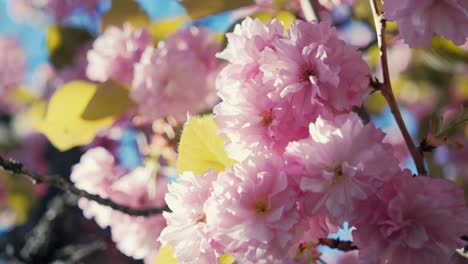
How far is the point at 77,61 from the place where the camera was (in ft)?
5.62

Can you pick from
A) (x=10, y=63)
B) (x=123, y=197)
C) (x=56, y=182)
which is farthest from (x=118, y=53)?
(x=10, y=63)

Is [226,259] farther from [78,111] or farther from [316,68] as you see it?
[78,111]

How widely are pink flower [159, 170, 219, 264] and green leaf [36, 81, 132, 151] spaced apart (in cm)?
58

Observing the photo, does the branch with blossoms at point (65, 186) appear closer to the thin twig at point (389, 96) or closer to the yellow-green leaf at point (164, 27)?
the thin twig at point (389, 96)

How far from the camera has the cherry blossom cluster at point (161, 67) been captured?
1.15m

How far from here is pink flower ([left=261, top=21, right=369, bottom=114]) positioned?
0.64 meters

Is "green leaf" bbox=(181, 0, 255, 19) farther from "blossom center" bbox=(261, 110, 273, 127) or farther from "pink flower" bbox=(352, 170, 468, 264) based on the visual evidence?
"pink flower" bbox=(352, 170, 468, 264)

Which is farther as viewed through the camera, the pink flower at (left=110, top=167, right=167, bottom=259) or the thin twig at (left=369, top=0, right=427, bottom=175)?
the pink flower at (left=110, top=167, right=167, bottom=259)

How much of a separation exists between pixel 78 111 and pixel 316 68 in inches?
28.1

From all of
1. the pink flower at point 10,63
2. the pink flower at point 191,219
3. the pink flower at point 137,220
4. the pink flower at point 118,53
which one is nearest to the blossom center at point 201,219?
the pink flower at point 191,219

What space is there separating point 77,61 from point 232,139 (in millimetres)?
1142

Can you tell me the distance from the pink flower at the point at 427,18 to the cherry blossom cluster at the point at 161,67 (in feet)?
1.98

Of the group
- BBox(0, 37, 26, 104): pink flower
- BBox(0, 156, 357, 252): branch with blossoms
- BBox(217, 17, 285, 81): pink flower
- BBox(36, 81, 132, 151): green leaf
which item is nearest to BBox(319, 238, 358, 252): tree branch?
BBox(0, 156, 357, 252): branch with blossoms

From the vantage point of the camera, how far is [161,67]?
115 centimetres
